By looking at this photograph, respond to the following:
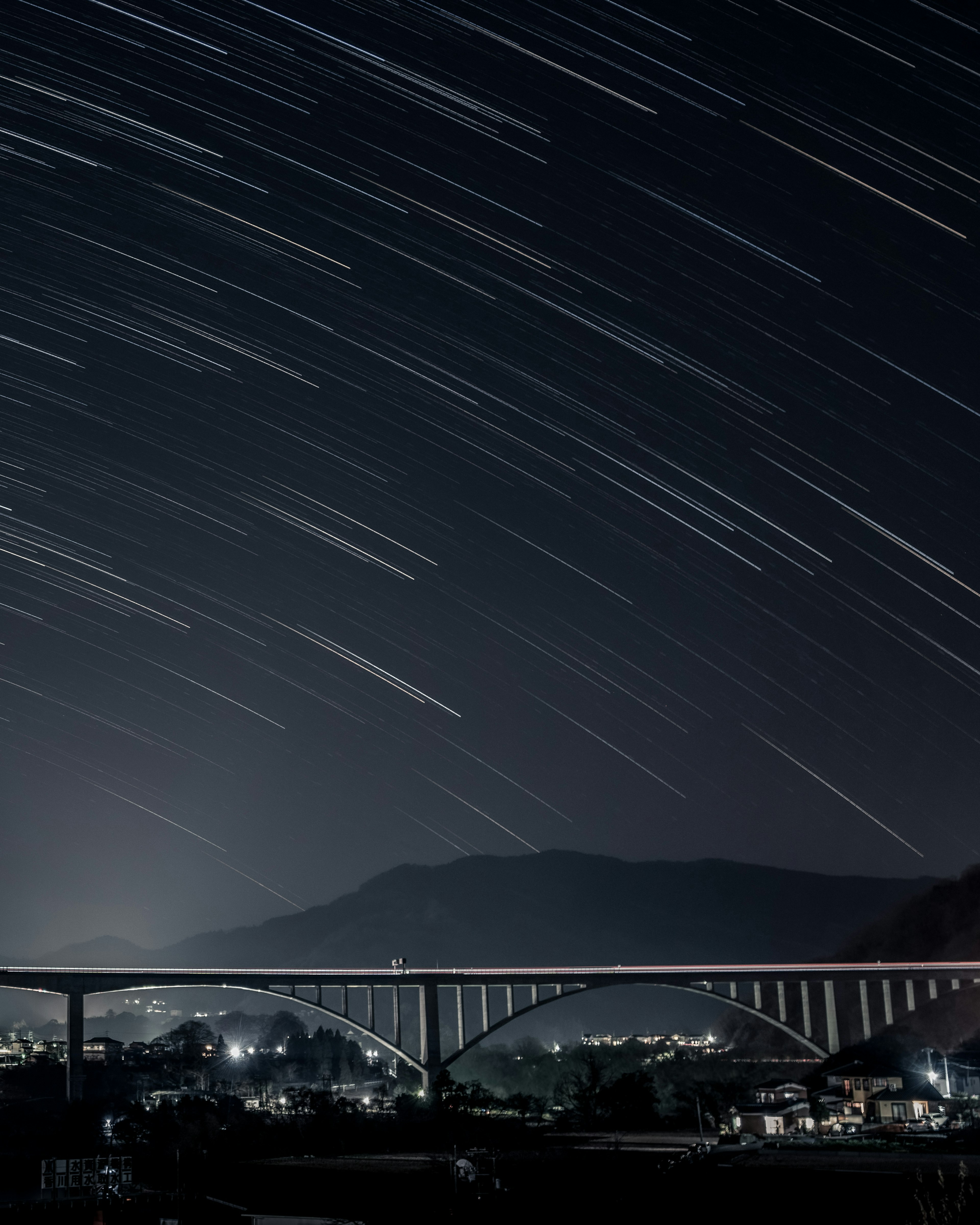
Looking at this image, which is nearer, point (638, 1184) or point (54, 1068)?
point (638, 1184)

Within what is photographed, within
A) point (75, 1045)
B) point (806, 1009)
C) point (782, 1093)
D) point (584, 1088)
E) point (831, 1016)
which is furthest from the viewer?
point (75, 1045)

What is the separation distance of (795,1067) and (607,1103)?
3101 centimetres

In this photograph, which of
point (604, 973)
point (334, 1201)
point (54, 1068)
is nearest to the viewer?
point (334, 1201)

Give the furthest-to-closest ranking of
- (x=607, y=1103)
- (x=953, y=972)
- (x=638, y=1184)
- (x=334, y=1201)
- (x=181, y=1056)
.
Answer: (x=181, y=1056) < (x=953, y=972) < (x=607, y=1103) < (x=334, y=1201) < (x=638, y=1184)

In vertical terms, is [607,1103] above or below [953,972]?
below

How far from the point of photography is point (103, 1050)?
185m

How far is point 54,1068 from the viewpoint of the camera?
136 metres

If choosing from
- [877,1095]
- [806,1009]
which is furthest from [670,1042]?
[877,1095]

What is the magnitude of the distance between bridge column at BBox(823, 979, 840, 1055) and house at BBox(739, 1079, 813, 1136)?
26.8 m

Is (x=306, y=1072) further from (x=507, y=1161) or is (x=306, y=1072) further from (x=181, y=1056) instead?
(x=507, y=1161)

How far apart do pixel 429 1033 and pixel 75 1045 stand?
98.8 feet

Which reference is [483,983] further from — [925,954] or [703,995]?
[925,954]

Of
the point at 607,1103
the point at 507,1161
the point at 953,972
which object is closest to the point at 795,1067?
the point at 953,972

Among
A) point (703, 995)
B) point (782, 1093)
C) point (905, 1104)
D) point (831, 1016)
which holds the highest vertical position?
point (703, 995)
